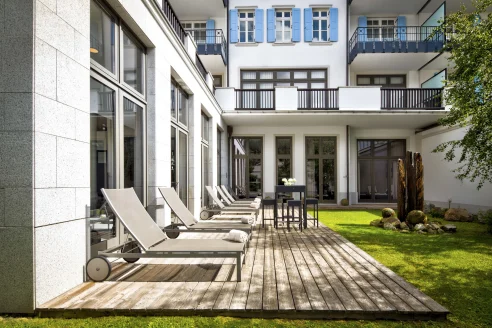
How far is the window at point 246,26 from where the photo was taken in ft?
51.5

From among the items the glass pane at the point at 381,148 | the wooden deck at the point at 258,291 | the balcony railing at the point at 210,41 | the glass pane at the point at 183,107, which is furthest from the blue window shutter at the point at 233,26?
the wooden deck at the point at 258,291

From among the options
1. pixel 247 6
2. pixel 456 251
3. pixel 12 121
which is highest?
pixel 247 6

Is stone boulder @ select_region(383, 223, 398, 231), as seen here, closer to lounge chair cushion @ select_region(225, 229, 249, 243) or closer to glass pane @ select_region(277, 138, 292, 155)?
lounge chair cushion @ select_region(225, 229, 249, 243)

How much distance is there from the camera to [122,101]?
436cm

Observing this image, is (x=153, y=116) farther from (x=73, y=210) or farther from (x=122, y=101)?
(x=73, y=210)

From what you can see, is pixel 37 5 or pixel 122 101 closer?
pixel 37 5

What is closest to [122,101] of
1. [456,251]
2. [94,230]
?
[94,230]

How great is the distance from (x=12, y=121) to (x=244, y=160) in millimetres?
13114

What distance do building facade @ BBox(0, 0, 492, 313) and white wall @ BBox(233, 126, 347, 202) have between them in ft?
0.14

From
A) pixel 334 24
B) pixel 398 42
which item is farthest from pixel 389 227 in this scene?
pixel 334 24

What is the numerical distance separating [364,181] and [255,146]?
16.6 feet

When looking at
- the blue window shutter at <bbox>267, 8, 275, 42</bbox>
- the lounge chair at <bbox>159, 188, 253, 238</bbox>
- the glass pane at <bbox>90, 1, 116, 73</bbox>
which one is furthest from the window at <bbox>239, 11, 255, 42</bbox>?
the glass pane at <bbox>90, 1, 116, 73</bbox>

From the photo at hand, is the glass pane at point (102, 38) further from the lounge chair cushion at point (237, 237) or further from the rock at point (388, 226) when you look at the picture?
the rock at point (388, 226)

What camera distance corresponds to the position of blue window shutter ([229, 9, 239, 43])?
607 inches
